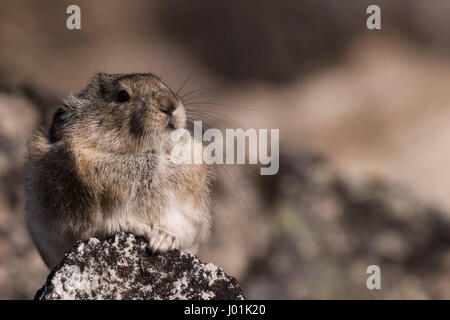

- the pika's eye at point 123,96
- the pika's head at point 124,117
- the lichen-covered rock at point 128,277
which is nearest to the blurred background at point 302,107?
the pika's head at point 124,117

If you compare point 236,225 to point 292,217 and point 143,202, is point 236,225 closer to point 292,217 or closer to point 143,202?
point 292,217

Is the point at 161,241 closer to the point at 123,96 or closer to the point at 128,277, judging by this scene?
the point at 128,277

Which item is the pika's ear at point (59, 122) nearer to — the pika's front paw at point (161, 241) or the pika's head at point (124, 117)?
the pika's head at point (124, 117)

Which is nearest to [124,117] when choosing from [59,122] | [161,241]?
[59,122]

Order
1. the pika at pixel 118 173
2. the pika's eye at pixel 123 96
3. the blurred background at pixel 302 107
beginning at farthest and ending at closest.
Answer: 1. the blurred background at pixel 302 107
2. the pika's eye at pixel 123 96
3. the pika at pixel 118 173

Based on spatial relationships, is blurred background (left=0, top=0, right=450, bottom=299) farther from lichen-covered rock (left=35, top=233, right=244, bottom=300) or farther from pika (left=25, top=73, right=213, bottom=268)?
lichen-covered rock (left=35, top=233, right=244, bottom=300)
